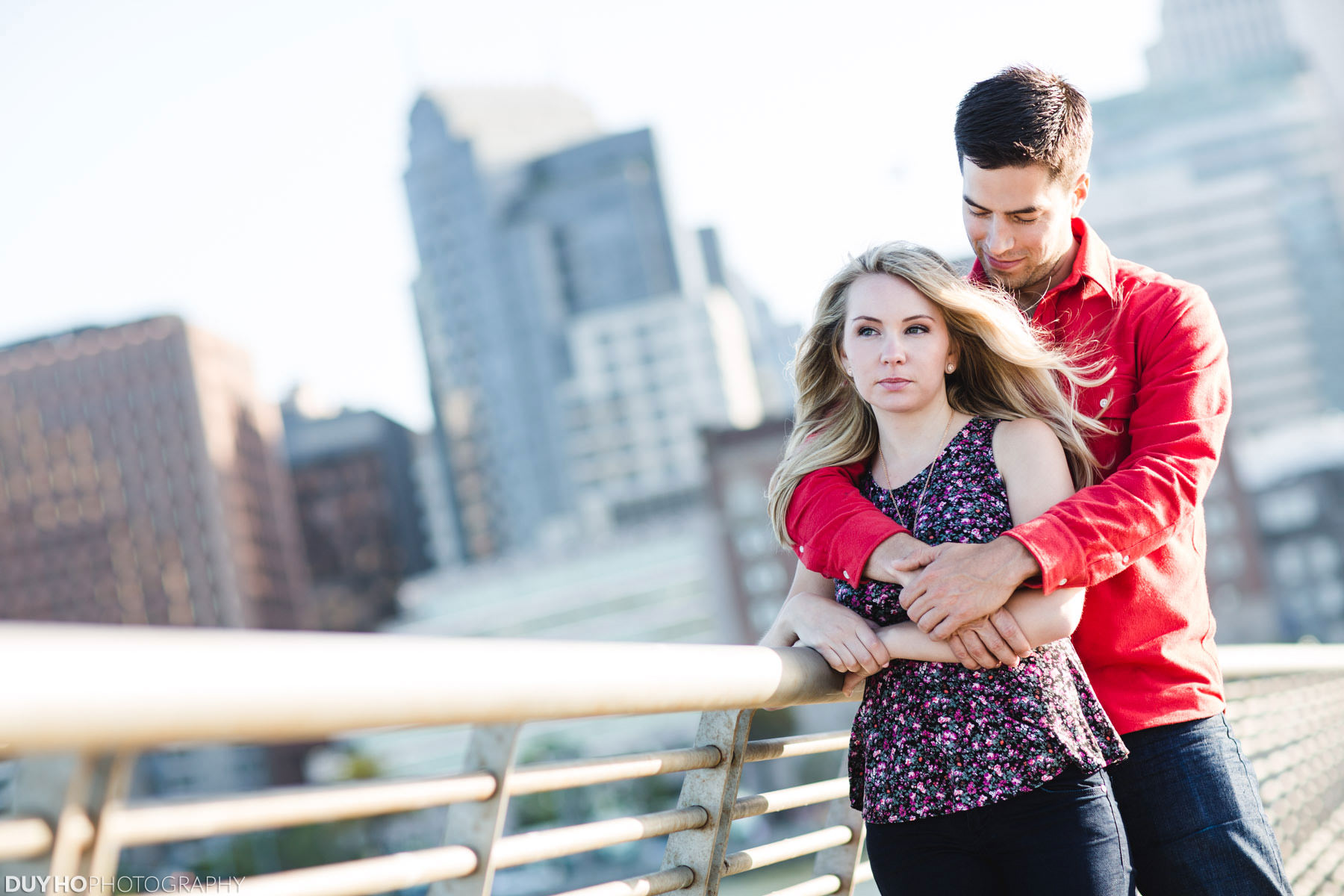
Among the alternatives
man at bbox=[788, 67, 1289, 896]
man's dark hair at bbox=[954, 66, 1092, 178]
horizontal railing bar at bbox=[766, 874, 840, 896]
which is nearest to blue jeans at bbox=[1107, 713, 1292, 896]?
man at bbox=[788, 67, 1289, 896]

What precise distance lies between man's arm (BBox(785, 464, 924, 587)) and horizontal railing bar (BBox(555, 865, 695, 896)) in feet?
1.70

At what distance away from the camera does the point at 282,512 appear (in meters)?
89.9

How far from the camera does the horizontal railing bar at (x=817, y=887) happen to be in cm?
217

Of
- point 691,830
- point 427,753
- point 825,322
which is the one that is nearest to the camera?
point 691,830

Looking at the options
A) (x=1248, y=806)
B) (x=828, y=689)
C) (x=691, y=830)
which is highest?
(x=828, y=689)

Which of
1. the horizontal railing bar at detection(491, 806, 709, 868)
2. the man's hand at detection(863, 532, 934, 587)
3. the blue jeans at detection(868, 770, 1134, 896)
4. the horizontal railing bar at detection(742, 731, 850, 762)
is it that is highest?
the man's hand at detection(863, 532, 934, 587)

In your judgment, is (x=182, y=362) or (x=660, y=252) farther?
(x=660, y=252)

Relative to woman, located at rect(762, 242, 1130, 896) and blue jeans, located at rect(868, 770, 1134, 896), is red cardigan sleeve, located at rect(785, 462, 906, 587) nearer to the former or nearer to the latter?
woman, located at rect(762, 242, 1130, 896)

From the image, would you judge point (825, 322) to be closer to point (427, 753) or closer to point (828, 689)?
point (828, 689)

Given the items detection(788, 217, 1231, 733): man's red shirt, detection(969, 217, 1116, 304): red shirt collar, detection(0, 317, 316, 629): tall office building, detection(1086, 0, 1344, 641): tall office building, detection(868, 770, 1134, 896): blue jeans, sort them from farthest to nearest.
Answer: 1. detection(1086, 0, 1344, 641): tall office building
2. detection(0, 317, 316, 629): tall office building
3. detection(969, 217, 1116, 304): red shirt collar
4. detection(788, 217, 1231, 733): man's red shirt
5. detection(868, 770, 1134, 896): blue jeans

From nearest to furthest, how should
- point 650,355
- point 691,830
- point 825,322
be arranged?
point 691,830 → point 825,322 → point 650,355

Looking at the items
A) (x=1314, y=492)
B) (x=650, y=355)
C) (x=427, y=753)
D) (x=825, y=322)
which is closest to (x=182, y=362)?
(x=427, y=753)

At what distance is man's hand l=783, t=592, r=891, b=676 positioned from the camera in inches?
77.7

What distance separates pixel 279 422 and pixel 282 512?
682 cm
